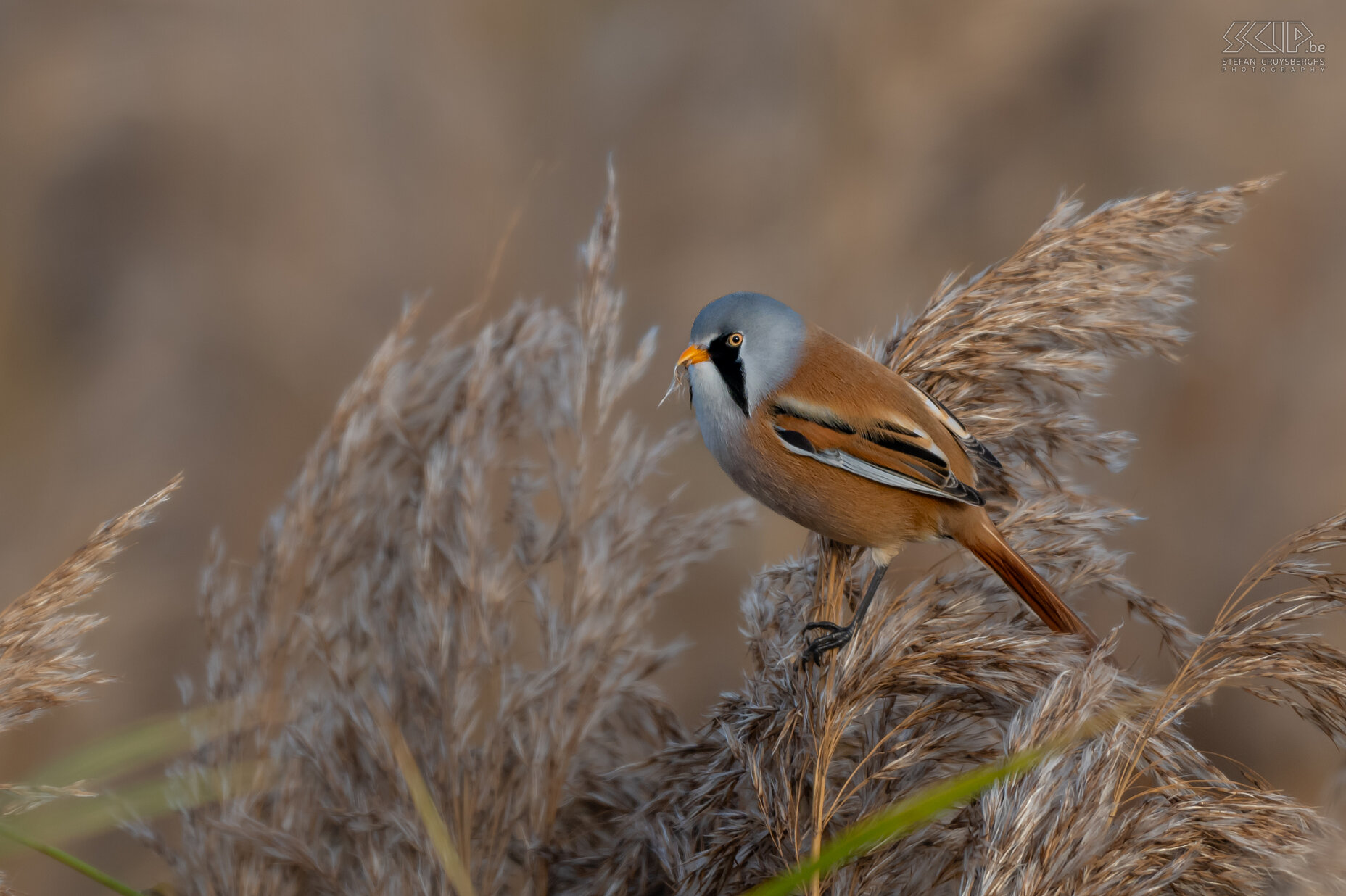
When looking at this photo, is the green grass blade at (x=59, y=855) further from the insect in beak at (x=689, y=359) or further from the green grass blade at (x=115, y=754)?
the insect in beak at (x=689, y=359)

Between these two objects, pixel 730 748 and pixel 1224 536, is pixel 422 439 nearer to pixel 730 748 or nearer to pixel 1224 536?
pixel 730 748

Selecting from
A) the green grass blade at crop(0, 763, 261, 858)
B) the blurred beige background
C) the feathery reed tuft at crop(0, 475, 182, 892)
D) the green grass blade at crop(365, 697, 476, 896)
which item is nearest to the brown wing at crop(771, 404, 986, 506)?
the green grass blade at crop(365, 697, 476, 896)

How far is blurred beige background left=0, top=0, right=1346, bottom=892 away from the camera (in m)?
2.46

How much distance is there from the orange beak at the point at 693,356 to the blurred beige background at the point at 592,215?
3.87 feet

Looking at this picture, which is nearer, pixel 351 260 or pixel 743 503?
pixel 743 503

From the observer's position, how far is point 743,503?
1.67 metres

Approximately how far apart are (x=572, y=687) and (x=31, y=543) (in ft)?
5.77

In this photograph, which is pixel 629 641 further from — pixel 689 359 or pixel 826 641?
pixel 689 359

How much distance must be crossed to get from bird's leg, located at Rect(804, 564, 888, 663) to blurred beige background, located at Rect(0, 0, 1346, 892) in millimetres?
1188

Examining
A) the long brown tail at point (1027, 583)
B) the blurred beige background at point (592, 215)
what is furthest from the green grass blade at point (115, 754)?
the blurred beige background at point (592, 215)

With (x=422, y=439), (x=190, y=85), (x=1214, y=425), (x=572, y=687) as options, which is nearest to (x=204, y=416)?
(x=190, y=85)

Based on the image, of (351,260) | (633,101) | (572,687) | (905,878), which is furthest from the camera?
(633,101)

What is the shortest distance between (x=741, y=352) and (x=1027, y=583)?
1.88 feet

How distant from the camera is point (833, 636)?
4.33ft
